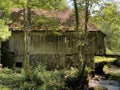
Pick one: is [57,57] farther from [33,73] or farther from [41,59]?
[33,73]

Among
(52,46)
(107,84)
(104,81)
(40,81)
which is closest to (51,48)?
(52,46)

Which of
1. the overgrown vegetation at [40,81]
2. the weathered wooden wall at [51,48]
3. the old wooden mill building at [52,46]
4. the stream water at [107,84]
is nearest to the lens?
the overgrown vegetation at [40,81]

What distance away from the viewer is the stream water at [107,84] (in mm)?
27200

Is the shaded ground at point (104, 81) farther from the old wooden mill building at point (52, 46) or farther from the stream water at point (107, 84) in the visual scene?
the old wooden mill building at point (52, 46)

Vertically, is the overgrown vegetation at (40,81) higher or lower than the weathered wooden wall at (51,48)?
lower

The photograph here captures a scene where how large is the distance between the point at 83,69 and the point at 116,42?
4193cm

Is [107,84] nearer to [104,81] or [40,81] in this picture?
[104,81]

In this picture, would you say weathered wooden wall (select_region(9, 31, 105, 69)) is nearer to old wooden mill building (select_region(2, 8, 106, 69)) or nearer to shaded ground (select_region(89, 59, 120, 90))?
old wooden mill building (select_region(2, 8, 106, 69))

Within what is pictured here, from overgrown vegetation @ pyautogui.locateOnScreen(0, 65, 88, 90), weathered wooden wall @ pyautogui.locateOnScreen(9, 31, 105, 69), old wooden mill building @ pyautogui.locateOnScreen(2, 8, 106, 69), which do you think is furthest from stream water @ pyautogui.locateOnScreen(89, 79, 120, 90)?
old wooden mill building @ pyautogui.locateOnScreen(2, 8, 106, 69)

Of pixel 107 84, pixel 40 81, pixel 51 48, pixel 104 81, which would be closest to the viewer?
pixel 40 81

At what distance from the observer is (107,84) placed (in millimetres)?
28734

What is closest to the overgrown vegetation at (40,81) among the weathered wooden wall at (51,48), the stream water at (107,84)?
the stream water at (107,84)

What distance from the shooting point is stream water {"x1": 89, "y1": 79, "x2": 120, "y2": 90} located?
27.2 m

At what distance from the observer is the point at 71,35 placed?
3300 cm
